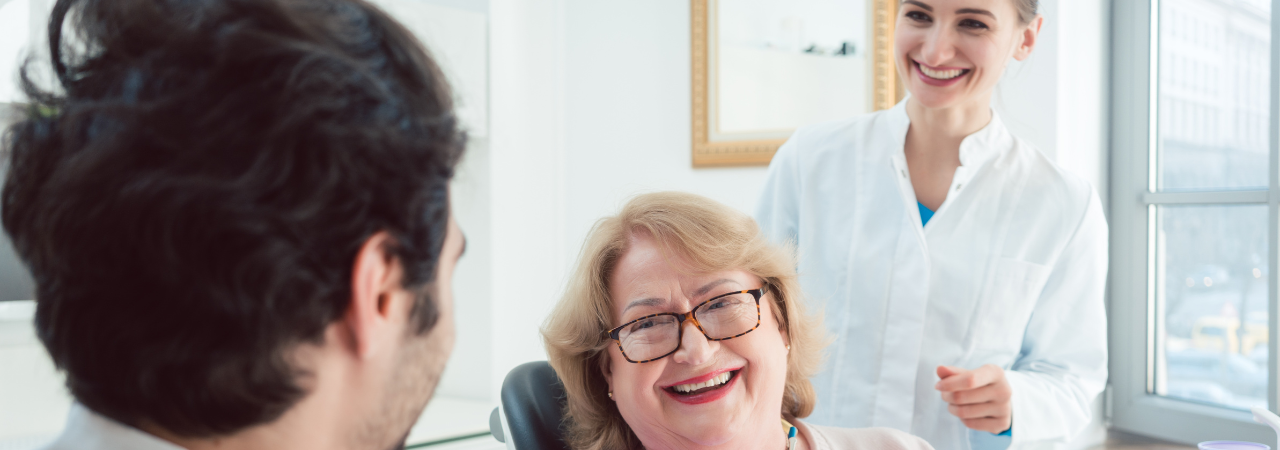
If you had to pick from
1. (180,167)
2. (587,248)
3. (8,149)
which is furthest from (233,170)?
(587,248)

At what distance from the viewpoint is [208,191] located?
1.71ft

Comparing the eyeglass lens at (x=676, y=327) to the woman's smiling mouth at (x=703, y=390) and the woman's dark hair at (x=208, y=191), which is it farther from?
the woman's dark hair at (x=208, y=191)

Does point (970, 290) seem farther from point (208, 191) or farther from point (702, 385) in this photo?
point (208, 191)

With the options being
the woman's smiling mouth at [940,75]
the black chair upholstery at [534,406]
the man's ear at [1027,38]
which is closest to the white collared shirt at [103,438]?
the black chair upholstery at [534,406]

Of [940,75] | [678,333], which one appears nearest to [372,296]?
[678,333]

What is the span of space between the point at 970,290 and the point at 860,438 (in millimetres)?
382

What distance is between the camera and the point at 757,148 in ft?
9.43

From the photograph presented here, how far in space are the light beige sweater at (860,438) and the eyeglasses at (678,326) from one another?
28cm

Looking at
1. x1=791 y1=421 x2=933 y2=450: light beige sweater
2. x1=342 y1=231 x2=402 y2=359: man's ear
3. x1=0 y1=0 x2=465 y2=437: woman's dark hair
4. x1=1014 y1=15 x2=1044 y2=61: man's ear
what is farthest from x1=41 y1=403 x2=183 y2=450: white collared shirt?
x1=1014 y1=15 x2=1044 y2=61: man's ear

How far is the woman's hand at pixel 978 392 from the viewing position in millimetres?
1415

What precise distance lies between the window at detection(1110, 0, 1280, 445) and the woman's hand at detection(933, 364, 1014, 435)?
1.12 metres

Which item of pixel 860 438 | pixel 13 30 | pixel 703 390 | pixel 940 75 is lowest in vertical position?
pixel 860 438

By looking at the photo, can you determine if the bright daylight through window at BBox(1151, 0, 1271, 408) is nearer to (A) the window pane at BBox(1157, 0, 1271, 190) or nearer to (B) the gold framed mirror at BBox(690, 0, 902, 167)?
(A) the window pane at BBox(1157, 0, 1271, 190)

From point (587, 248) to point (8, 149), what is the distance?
2.78 feet
